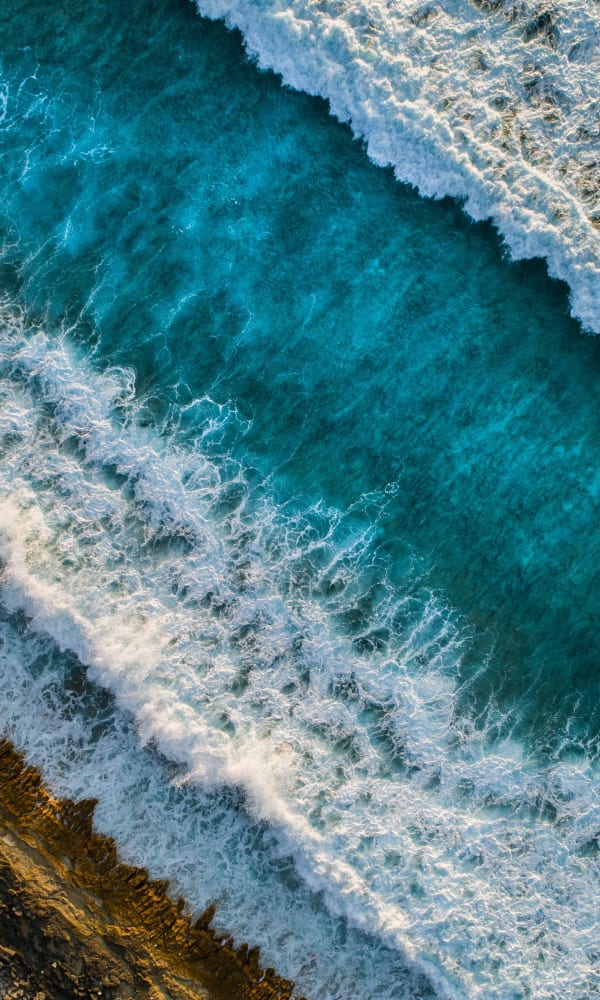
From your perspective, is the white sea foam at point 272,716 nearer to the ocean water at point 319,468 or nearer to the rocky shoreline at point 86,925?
the ocean water at point 319,468

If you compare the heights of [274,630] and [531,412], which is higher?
[531,412]

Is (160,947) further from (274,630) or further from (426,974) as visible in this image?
(274,630)

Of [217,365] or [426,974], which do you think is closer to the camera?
[426,974]

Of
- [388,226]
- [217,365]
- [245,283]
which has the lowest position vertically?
[217,365]

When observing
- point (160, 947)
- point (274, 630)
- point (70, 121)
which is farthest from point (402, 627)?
point (70, 121)

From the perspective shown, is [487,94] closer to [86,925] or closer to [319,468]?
[319,468]

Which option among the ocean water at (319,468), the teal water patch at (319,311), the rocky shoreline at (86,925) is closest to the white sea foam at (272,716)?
the ocean water at (319,468)

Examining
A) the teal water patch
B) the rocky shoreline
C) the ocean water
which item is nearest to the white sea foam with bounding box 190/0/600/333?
the ocean water
